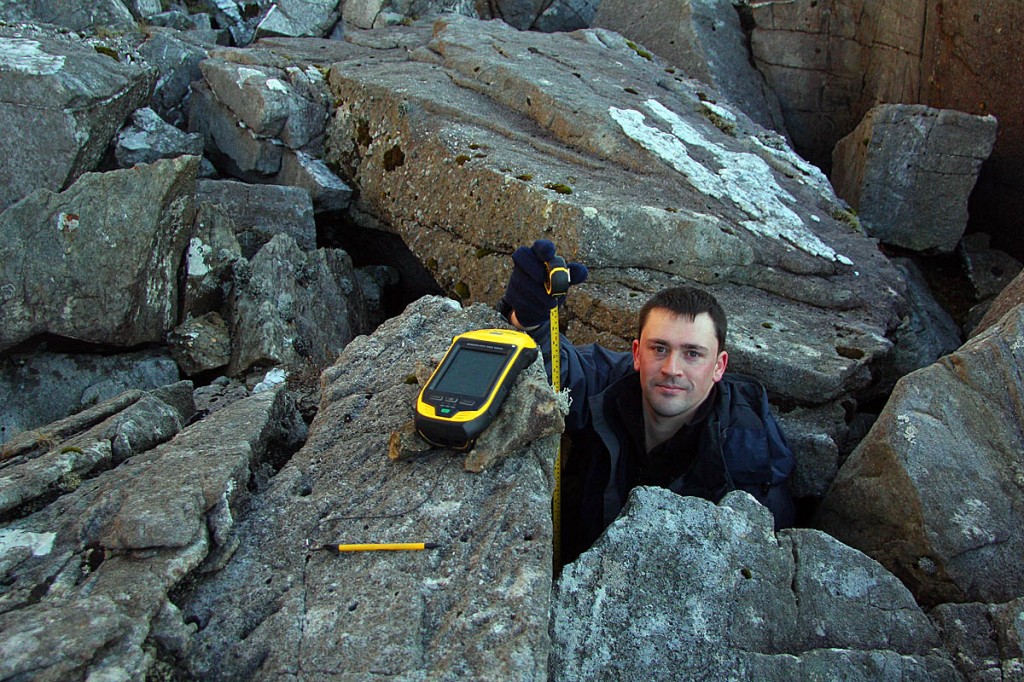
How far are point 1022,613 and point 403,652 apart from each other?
275 centimetres

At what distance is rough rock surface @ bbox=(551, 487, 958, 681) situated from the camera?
129 inches

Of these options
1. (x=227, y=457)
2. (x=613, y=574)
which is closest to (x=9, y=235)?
(x=227, y=457)

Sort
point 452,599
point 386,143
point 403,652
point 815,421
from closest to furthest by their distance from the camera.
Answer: point 403,652
point 452,599
point 815,421
point 386,143

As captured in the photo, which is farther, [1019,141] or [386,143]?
[1019,141]

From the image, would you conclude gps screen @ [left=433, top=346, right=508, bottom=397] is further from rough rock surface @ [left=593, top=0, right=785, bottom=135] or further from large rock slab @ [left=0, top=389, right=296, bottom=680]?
rough rock surface @ [left=593, top=0, right=785, bottom=135]

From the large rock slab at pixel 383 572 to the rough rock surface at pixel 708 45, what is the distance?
375 inches

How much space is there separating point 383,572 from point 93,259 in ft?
17.6

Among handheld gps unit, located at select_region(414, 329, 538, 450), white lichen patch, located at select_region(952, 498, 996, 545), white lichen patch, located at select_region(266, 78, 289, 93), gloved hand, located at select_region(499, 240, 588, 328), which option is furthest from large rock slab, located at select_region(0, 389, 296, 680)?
white lichen patch, located at select_region(266, 78, 289, 93)

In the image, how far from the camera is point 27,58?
→ 8773 mm

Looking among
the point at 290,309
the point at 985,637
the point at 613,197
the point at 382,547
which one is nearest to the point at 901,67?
the point at 613,197

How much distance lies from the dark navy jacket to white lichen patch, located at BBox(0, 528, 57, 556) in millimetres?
2869

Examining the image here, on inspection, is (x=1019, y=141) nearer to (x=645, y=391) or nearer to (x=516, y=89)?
(x=516, y=89)

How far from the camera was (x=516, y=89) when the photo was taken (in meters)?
9.32

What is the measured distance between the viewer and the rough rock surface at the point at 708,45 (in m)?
12.1
